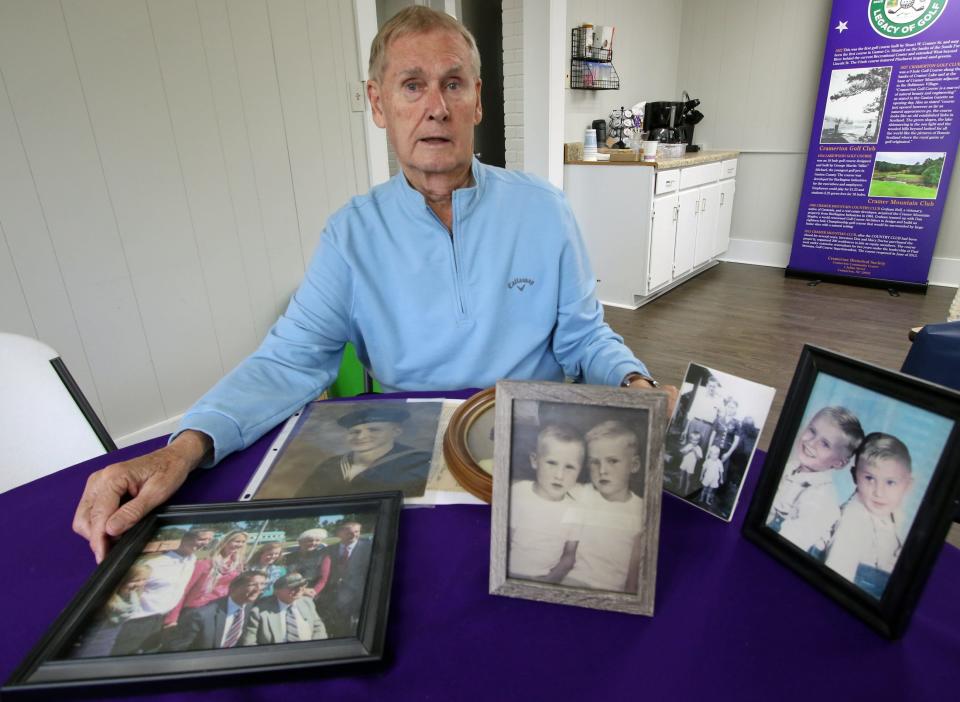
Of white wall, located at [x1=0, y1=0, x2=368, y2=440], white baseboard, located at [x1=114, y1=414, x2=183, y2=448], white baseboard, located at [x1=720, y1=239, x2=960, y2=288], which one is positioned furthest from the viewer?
white baseboard, located at [x1=720, y1=239, x2=960, y2=288]

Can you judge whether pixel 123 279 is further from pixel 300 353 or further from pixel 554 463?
pixel 554 463

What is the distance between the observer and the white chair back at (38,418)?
1.12m

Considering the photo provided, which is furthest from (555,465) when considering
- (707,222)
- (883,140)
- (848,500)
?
(883,140)

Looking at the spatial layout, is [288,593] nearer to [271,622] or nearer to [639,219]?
[271,622]

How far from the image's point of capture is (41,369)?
1.18 m

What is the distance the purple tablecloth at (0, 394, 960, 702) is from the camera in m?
0.51

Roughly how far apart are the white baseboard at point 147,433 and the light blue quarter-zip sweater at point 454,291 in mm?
1430

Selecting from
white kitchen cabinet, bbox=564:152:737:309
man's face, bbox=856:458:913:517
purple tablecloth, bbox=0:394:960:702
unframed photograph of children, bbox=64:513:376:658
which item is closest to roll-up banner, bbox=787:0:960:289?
white kitchen cabinet, bbox=564:152:737:309

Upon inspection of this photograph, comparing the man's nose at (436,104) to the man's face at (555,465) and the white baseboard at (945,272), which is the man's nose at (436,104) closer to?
the man's face at (555,465)

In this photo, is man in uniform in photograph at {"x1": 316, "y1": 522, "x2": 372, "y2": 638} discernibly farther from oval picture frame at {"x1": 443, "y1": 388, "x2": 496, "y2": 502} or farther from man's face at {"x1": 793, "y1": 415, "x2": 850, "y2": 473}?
man's face at {"x1": 793, "y1": 415, "x2": 850, "y2": 473}

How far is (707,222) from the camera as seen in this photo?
4695 mm

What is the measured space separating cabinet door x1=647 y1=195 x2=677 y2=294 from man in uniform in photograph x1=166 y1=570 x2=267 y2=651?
148 inches

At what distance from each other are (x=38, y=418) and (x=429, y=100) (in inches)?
41.0

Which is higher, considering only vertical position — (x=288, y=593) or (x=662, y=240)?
(x=288, y=593)
